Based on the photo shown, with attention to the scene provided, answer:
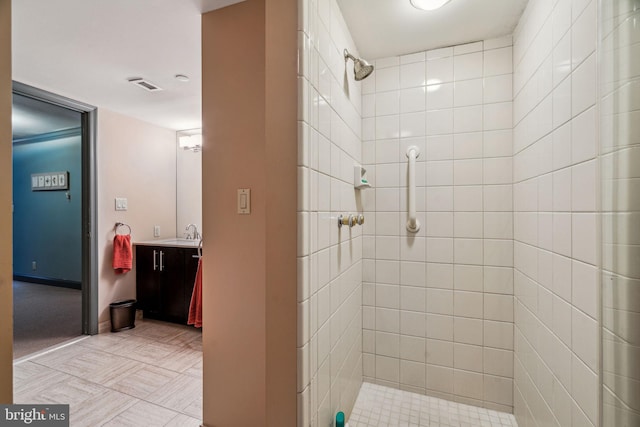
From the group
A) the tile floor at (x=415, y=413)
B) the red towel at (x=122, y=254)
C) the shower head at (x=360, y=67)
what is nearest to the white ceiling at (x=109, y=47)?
the shower head at (x=360, y=67)

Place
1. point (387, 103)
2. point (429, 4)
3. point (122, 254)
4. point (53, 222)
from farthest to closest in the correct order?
point (53, 222)
point (122, 254)
point (387, 103)
point (429, 4)

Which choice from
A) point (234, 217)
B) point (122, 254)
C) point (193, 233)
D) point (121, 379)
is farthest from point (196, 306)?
point (193, 233)

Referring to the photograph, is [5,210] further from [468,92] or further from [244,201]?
[468,92]

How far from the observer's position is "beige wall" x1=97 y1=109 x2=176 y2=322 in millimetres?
2730

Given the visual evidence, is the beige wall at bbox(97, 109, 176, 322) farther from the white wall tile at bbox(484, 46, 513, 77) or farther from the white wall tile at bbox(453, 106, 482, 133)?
the white wall tile at bbox(484, 46, 513, 77)

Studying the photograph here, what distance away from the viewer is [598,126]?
2.41ft

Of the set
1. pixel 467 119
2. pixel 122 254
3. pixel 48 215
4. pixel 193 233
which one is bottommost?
pixel 122 254

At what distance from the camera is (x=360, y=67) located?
1.42 meters

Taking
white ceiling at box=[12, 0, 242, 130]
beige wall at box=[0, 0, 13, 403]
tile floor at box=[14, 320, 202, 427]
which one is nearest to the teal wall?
white ceiling at box=[12, 0, 242, 130]

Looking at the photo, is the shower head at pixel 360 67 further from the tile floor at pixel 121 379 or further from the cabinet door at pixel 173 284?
the cabinet door at pixel 173 284

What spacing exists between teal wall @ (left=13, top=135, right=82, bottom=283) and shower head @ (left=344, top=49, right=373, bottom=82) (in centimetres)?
451

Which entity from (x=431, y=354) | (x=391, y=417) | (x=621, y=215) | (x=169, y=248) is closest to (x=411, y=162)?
(x=621, y=215)

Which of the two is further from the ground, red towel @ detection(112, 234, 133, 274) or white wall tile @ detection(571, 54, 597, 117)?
white wall tile @ detection(571, 54, 597, 117)

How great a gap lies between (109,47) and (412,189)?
6.98ft
